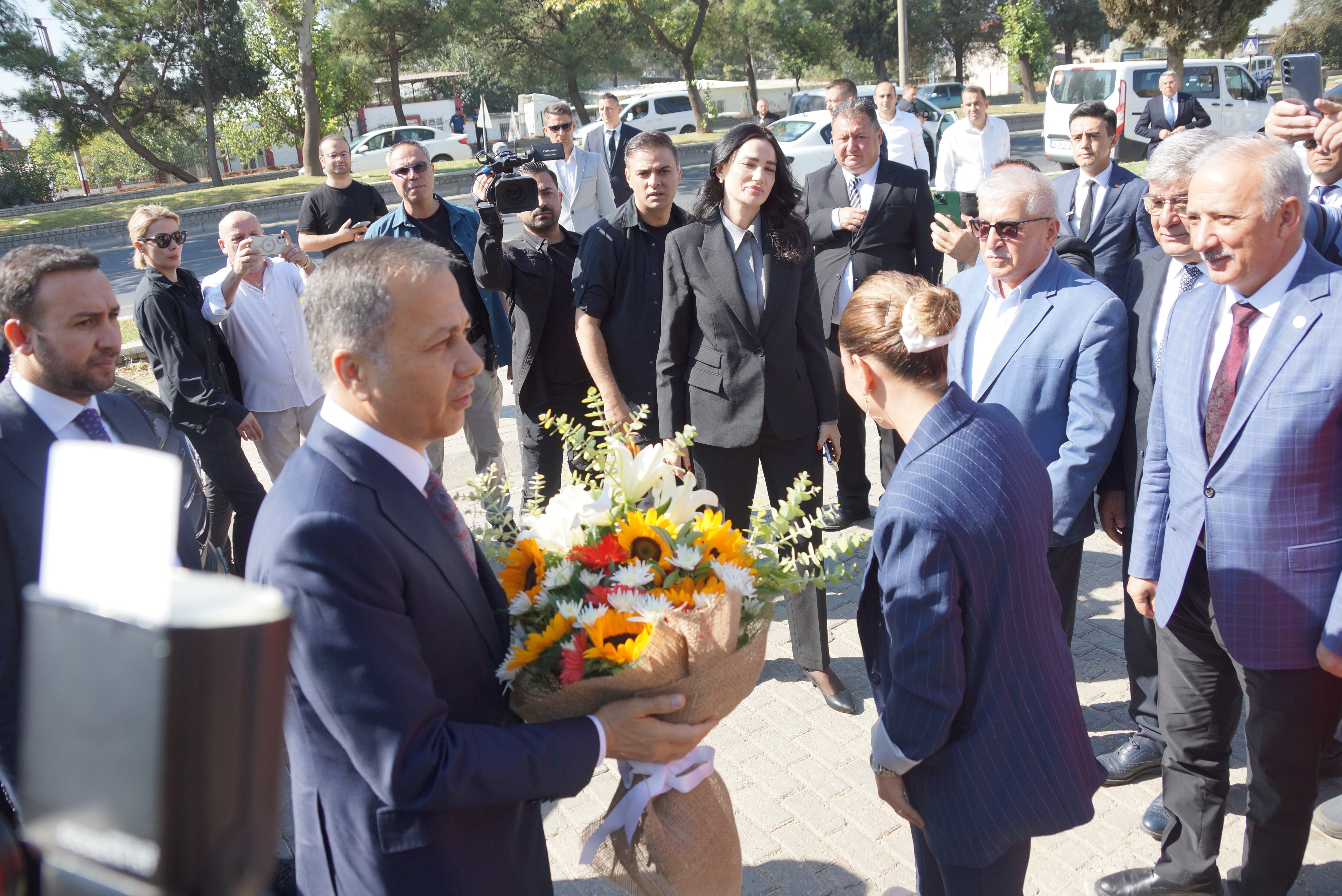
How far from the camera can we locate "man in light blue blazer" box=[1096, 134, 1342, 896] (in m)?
2.39

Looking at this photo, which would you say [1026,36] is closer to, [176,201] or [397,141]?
[397,141]

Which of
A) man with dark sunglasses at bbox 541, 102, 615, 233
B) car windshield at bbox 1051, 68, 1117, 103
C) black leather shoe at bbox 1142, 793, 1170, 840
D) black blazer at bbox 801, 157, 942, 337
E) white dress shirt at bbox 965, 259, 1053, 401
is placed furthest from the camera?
car windshield at bbox 1051, 68, 1117, 103

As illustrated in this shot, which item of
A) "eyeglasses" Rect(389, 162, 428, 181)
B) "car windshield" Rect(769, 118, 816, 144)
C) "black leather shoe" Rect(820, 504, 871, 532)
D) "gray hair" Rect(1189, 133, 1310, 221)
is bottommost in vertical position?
"black leather shoe" Rect(820, 504, 871, 532)

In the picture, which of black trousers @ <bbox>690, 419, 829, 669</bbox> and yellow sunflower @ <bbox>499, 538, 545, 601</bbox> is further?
black trousers @ <bbox>690, 419, 829, 669</bbox>

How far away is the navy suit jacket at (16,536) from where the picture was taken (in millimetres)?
2254

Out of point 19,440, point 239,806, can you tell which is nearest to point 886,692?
point 239,806

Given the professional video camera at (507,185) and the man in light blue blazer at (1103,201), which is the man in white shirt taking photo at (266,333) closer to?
the professional video camera at (507,185)

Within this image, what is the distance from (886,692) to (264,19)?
126ft

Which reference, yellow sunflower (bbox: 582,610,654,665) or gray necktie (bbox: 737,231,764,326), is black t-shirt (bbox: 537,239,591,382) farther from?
yellow sunflower (bbox: 582,610,654,665)

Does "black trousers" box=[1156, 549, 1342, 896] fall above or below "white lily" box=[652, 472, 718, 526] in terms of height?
below

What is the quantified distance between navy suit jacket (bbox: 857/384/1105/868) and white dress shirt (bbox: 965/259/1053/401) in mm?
1372

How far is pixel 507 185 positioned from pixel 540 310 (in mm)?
661

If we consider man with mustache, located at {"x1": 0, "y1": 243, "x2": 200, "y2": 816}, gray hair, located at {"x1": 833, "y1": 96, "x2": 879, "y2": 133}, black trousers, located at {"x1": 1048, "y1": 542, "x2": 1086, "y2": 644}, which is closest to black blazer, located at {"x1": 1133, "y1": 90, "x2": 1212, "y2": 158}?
gray hair, located at {"x1": 833, "y1": 96, "x2": 879, "y2": 133}

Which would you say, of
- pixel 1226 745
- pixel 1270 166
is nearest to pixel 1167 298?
pixel 1270 166
